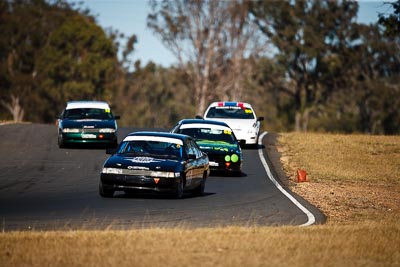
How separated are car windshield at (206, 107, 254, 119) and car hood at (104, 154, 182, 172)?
16229 millimetres

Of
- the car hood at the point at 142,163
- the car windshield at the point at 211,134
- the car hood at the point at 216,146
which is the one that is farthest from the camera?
the car windshield at the point at 211,134

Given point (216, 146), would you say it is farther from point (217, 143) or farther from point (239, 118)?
point (239, 118)

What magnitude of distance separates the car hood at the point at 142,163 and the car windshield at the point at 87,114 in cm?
1453

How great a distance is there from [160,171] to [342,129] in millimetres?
63140

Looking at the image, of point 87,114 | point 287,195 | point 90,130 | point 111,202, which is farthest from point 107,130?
point 111,202

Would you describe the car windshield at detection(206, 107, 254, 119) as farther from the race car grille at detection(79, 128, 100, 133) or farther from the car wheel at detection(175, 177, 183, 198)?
the car wheel at detection(175, 177, 183, 198)

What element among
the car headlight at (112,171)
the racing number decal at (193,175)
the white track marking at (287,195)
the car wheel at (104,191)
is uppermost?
the car headlight at (112,171)

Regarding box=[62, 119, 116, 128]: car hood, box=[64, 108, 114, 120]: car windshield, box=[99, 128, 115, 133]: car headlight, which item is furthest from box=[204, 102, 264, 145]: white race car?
box=[62, 119, 116, 128]: car hood

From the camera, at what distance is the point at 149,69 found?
9475 cm

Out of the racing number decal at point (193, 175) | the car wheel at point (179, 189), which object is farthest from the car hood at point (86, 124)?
the car wheel at point (179, 189)

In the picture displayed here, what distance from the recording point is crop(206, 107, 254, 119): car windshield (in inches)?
1390

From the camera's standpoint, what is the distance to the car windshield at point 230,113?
35312 millimetres

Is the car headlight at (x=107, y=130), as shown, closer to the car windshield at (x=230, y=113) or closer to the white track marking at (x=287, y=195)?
the car windshield at (x=230, y=113)

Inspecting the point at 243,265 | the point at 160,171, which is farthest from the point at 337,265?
the point at 160,171
